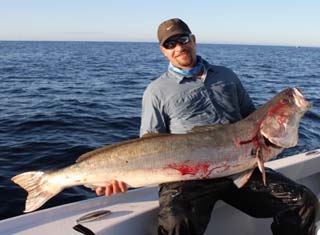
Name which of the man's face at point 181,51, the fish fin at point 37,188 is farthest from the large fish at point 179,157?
the man's face at point 181,51

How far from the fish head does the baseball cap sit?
1.12 metres

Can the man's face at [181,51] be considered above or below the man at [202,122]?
above

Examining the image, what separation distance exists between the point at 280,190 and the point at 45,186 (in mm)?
2094

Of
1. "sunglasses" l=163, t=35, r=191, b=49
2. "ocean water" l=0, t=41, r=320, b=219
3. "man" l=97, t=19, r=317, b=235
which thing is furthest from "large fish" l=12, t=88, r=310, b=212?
"ocean water" l=0, t=41, r=320, b=219

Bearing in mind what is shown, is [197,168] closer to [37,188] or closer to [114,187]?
[114,187]

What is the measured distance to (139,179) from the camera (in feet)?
12.8

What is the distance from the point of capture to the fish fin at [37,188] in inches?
154

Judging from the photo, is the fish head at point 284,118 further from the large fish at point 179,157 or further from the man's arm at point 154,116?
the man's arm at point 154,116

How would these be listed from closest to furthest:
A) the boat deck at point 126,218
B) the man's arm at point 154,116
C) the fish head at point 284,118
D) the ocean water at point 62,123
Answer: the boat deck at point 126,218 < the fish head at point 284,118 < the man's arm at point 154,116 < the ocean water at point 62,123

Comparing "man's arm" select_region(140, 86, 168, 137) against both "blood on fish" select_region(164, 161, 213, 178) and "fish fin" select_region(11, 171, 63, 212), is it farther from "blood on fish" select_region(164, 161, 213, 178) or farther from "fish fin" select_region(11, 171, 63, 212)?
"fish fin" select_region(11, 171, 63, 212)

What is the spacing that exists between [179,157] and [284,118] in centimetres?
99

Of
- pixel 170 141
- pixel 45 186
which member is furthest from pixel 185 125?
pixel 45 186

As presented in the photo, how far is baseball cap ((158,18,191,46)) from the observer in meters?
4.42

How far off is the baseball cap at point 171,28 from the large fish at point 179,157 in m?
1.01
